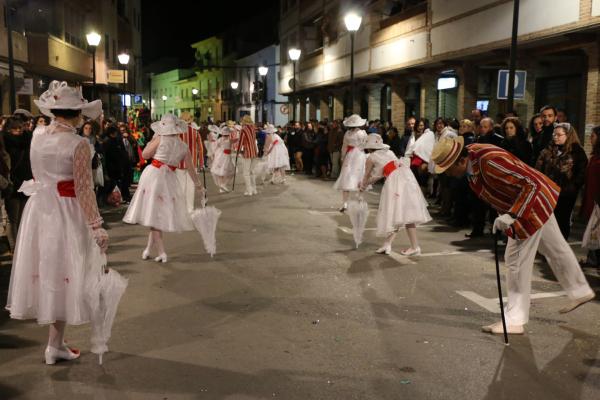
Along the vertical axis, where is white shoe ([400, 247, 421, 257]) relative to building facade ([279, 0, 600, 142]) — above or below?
below

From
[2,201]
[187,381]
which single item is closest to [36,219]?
[187,381]

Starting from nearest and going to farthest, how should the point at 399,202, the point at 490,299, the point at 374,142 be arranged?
the point at 490,299, the point at 399,202, the point at 374,142

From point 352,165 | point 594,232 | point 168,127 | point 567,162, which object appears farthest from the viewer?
point 352,165

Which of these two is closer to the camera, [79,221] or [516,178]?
[79,221]

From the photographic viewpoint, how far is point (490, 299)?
7.10 meters

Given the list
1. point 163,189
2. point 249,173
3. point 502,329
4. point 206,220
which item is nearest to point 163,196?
point 163,189

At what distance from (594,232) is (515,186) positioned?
10.8 feet

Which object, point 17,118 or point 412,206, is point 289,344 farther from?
point 17,118

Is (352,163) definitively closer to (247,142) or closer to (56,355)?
(247,142)

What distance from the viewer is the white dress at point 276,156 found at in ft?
67.3

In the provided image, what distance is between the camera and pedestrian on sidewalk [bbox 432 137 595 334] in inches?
217

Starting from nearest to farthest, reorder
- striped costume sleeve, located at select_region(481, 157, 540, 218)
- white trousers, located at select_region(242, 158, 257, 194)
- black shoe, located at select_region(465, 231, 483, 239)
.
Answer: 1. striped costume sleeve, located at select_region(481, 157, 540, 218)
2. black shoe, located at select_region(465, 231, 483, 239)
3. white trousers, located at select_region(242, 158, 257, 194)

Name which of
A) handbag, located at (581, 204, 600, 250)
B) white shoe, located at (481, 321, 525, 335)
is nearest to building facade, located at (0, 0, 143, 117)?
handbag, located at (581, 204, 600, 250)

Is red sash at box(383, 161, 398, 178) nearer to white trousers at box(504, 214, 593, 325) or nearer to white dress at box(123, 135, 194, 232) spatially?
white dress at box(123, 135, 194, 232)
